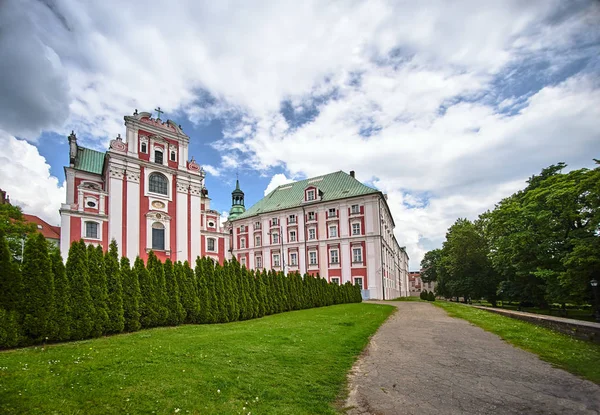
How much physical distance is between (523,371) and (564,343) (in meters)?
4.41

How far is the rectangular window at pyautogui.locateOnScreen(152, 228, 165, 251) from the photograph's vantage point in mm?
33344

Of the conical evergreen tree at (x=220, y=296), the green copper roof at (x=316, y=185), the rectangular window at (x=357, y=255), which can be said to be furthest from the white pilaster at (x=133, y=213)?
the rectangular window at (x=357, y=255)

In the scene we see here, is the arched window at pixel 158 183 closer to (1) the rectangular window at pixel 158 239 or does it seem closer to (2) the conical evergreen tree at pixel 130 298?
(1) the rectangular window at pixel 158 239

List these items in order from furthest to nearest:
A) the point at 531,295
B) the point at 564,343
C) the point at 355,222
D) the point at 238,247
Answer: the point at 238,247 < the point at 355,222 < the point at 531,295 < the point at 564,343

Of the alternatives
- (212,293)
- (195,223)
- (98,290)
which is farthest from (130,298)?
(195,223)

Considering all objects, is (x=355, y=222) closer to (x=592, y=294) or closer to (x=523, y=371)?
(x=592, y=294)

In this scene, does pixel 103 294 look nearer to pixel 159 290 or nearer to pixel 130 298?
pixel 130 298

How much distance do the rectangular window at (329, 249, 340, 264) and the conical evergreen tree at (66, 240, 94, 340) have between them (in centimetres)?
3413

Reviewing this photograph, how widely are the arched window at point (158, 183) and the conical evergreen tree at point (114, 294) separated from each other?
77.1 ft

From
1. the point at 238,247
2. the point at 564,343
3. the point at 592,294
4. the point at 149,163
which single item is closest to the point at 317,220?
the point at 238,247

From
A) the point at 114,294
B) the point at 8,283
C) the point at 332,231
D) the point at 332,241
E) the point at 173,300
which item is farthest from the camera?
the point at 332,231

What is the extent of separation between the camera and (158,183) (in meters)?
34.8

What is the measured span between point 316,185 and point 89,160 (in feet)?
92.9

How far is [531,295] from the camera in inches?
1118
